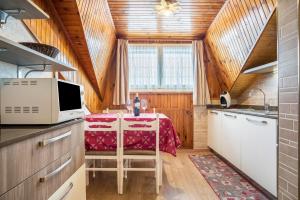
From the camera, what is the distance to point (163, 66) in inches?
193

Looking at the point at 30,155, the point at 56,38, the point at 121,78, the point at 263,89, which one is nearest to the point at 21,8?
the point at 30,155

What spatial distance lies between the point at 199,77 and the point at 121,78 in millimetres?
1511

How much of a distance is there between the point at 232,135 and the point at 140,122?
60.0 inches

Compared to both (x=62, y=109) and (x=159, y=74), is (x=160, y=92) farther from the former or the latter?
(x=62, y=109)

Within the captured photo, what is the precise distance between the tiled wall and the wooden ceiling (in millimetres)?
1864

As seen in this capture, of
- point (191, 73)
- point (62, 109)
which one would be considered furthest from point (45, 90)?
point (191, 73)

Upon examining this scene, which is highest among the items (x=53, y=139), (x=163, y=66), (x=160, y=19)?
(x=160, y=19)

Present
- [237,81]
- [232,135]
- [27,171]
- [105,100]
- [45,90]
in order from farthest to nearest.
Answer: [105,100] < [237,81] < [232,135] < [45,90] < [27,171]

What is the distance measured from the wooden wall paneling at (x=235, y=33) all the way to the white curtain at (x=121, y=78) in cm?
161

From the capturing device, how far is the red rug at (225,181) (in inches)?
98.3

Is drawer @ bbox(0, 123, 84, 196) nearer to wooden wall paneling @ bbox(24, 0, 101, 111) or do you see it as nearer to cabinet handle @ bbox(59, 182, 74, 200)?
cabinet handle @ bbox(59, 182, 74, 200)

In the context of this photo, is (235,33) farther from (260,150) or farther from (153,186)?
(153,186)

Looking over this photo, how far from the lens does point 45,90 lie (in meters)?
1.42

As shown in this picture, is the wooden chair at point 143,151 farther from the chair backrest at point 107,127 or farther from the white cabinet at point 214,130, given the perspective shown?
the white cabinet at point 214,130
